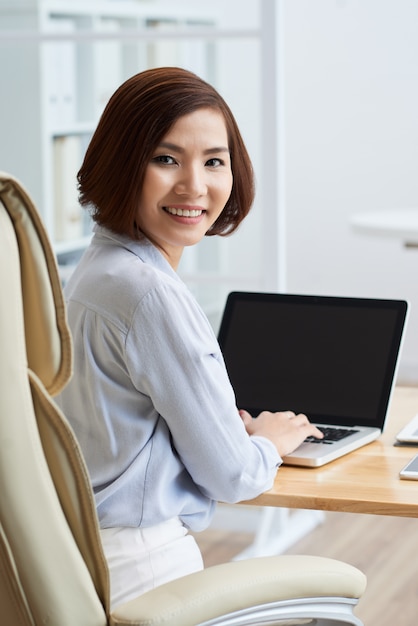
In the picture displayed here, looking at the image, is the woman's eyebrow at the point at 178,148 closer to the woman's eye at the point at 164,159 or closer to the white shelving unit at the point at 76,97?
the woman's eye at the point at 164,159

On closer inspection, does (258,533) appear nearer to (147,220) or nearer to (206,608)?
(147,220)

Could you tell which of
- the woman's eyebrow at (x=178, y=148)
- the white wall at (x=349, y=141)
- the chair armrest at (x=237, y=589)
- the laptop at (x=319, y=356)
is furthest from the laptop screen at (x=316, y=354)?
the white wall at (x=349, y=141)

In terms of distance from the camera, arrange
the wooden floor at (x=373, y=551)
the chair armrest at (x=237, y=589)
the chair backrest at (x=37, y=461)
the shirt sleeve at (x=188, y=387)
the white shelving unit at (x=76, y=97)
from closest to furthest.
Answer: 1. the chair backrest at (x=37, y=461)
2. the chair armrest at (x=237, y=589)
3. the shirt sleeve at (x=188, y=387)
4. the wooden floor at (x=373, y=551)
5. the white shelving unit at (x=76, y=97)

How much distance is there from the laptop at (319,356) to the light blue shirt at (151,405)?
1.02ft

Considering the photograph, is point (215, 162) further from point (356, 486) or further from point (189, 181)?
point (356, 486)

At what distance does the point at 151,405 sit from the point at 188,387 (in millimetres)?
70

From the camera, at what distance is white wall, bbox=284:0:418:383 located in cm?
524

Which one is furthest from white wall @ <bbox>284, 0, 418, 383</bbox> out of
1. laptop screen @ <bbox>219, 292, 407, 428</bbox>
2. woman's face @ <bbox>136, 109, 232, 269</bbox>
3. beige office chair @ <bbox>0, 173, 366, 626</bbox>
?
beige office chair @ <bbox>0, 173, 366, 626</bbox>

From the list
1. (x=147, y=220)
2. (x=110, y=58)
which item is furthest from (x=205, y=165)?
(x=110, y=58)

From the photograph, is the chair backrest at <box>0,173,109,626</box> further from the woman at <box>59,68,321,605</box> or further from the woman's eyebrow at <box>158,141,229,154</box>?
the woman's eyebrow at <box>158,141,229,154</box>

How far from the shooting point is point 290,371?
5.79 feet

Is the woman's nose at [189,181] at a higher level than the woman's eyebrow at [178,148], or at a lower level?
lower

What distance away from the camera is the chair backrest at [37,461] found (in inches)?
36.0

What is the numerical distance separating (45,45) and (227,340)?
1567 mm
